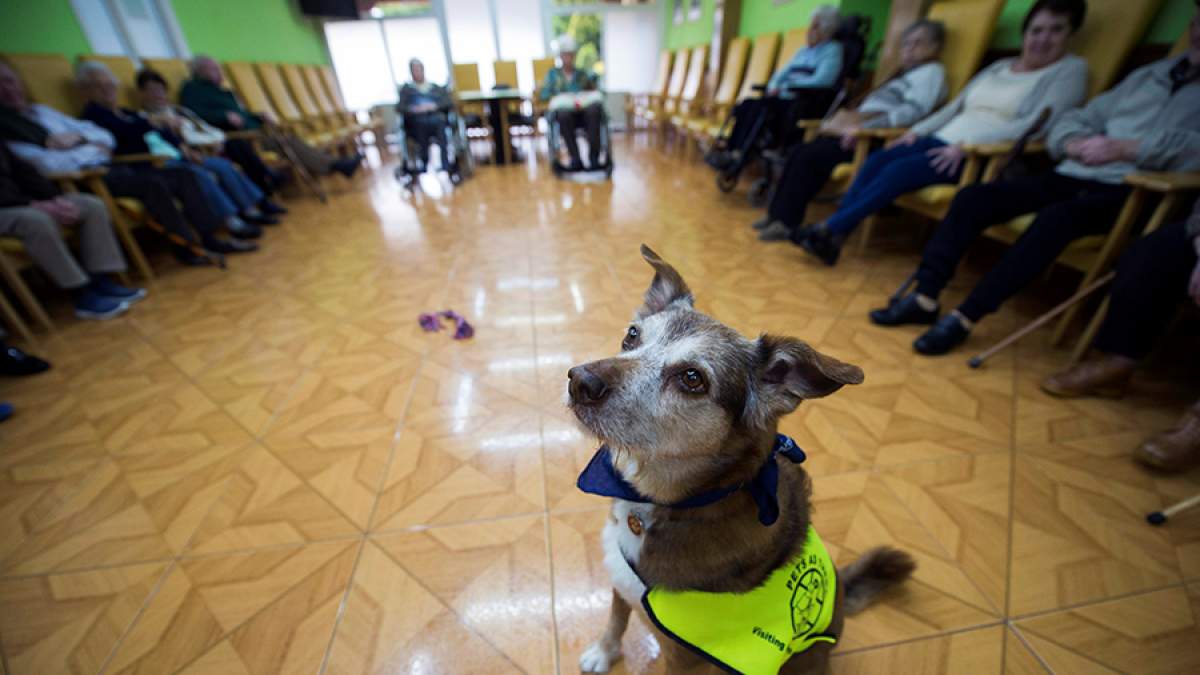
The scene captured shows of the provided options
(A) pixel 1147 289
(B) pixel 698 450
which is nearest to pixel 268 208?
(B) pixel 698 450

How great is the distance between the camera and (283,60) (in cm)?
A: 819

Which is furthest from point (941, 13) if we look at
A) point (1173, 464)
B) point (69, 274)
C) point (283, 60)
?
point (283, 60)

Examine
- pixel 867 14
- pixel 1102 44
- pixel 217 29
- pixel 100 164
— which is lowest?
pixel 100 164

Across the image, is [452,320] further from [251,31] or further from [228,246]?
[251,31]

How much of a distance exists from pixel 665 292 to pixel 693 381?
37 cm

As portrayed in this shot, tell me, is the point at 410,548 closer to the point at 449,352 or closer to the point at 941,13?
the point at 449,352

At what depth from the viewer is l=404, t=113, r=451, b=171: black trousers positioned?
20.9 ft

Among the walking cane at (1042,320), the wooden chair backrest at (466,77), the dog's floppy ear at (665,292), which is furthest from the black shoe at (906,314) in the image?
the wooden chair backrest at (466,77)

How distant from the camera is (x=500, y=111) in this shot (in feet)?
24.0

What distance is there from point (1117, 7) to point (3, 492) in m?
6.12

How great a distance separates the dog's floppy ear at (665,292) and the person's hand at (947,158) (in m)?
2.72

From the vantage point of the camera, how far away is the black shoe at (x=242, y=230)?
4.38m

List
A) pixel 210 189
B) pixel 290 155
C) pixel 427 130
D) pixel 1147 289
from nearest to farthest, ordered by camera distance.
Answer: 1. pixel 1147 289
2. pixel 210 189
3. pixel 290 155
4. pixel 427 130

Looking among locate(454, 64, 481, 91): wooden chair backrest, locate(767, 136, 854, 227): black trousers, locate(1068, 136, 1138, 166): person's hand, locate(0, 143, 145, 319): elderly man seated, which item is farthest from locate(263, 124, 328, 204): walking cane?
locate(1068, 136, 1138, 166): person's hand
